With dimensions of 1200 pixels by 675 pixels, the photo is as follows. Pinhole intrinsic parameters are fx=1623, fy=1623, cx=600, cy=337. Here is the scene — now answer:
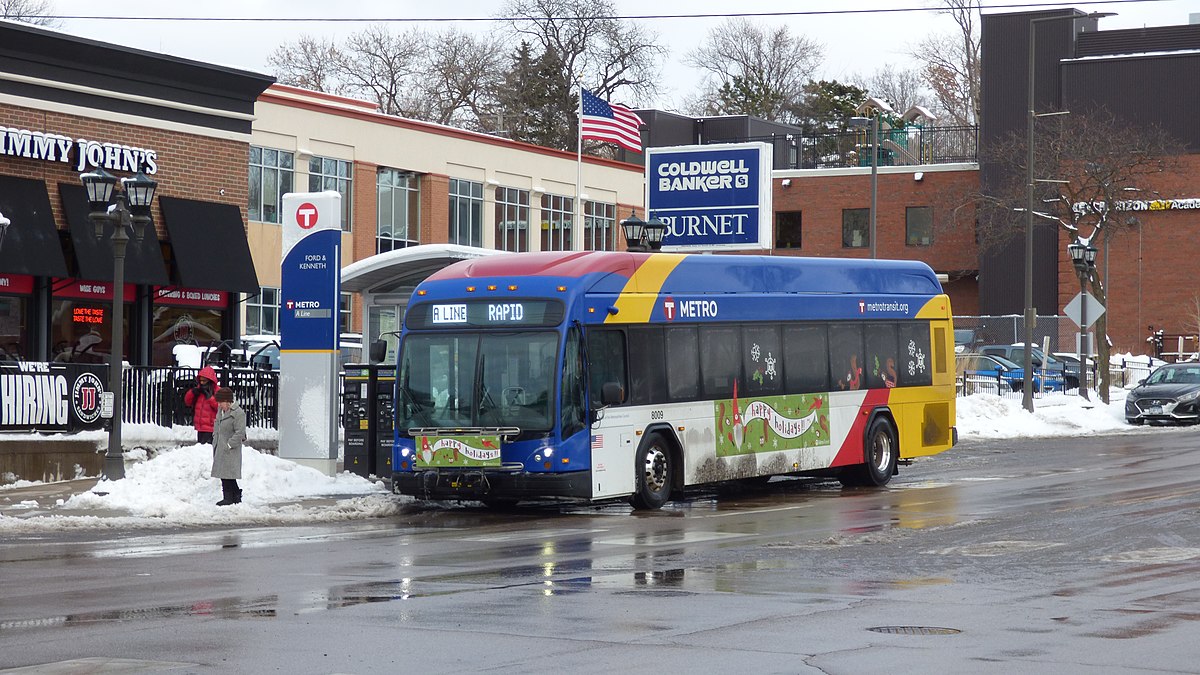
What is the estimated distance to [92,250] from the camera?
29547 mm

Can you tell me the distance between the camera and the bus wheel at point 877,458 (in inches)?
942

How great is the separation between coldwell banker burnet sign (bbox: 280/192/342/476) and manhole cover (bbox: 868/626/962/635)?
14.3 metres

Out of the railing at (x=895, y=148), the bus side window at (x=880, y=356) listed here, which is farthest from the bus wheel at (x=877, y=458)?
the railing at (x=895, y=148)

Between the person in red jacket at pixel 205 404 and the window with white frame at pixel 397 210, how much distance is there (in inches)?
1118

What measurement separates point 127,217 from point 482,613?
12.6 metres

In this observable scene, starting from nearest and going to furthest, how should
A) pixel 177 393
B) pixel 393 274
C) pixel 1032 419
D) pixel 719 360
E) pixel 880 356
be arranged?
pixel 719 360 → pixel 880 356 → pixel 393 274 → pixel 177 393 → pixel 1032 419

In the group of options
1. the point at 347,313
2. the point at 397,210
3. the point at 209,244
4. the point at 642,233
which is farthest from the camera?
the point at 397,210

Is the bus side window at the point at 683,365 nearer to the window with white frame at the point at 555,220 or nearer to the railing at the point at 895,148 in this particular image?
the window with white frame at the point at 555,220

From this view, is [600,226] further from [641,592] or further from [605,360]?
[641,592]

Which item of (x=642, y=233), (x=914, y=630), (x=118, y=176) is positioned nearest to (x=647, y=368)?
(x=642, y=233)

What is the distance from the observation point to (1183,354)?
6394cm

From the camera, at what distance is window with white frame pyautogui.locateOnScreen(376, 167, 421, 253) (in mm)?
52500

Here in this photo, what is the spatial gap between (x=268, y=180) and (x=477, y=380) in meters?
30.0

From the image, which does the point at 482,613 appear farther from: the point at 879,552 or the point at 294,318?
the point at 294,318
